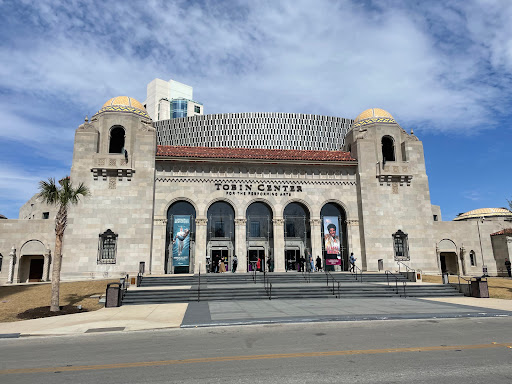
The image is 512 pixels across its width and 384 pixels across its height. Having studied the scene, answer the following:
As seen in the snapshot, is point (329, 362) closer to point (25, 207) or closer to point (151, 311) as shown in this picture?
point (151, 311)

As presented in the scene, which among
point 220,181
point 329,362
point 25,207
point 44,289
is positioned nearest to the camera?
point 329,362

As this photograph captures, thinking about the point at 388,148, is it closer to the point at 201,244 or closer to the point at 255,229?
the point at 255,229

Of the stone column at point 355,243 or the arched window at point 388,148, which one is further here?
the arched window at point 388,148

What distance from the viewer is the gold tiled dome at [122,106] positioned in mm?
32250

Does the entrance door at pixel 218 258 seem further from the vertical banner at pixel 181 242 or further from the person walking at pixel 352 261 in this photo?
the person walking at pixel 352 261

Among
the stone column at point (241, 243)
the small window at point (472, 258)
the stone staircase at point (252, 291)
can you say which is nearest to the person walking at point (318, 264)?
the stone column at point (241, 243)

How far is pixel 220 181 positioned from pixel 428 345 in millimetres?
25169

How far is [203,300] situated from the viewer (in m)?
19.2

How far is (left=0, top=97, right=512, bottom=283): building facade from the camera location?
98.3ft

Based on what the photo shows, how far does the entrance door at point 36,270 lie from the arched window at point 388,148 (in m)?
34.1

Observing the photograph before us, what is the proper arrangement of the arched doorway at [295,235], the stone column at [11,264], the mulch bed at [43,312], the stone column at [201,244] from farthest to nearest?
the arched doorway at [295,235], the stone column at [201,244], the stone column at [11,264], the mulch bed at [43,312]

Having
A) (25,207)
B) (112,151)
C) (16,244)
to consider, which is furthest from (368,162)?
(25,207)

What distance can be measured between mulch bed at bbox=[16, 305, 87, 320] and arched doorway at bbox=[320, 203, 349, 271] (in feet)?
69.6

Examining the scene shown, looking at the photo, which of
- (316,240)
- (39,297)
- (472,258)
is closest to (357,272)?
(316,240)
